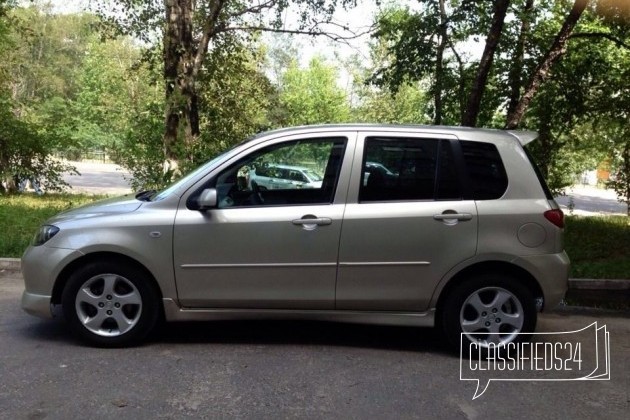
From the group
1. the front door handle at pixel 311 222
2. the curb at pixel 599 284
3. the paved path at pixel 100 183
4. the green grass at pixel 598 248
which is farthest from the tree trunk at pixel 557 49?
the paved path at pixel 100 183

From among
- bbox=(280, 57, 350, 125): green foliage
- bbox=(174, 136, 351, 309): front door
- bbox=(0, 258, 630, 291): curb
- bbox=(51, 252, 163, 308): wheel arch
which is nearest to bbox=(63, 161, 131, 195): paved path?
bbox=(51, 252, 163, 308): wheel arch

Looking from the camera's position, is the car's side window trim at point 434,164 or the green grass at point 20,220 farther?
the green grass at point 20,220

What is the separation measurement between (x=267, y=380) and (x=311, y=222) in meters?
1.17

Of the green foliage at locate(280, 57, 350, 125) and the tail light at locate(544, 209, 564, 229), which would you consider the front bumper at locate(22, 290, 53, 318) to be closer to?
the tail light at locate(544, 209, 564, 229)

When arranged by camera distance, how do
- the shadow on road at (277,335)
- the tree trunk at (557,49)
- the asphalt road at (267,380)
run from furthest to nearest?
the tree trunk at (557,49) < the shadow on road at (277,335) < the asphalt road at (267,380)

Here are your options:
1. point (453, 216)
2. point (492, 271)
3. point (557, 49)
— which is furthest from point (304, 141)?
point (557, 49)

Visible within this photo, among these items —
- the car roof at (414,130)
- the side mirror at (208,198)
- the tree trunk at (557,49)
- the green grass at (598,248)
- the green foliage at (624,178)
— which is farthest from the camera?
the green foliage at (624,178)

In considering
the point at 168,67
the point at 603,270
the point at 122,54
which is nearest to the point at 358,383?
the point at 603,270

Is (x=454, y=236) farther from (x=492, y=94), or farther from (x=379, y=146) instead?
(x=492, y=94)

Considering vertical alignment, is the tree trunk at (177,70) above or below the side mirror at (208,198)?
above

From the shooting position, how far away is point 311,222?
14.1 feet

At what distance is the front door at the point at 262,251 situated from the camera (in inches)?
170

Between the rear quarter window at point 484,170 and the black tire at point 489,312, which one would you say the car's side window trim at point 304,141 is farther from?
the black tire at point 489,312

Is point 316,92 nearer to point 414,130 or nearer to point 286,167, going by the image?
point 286,167
